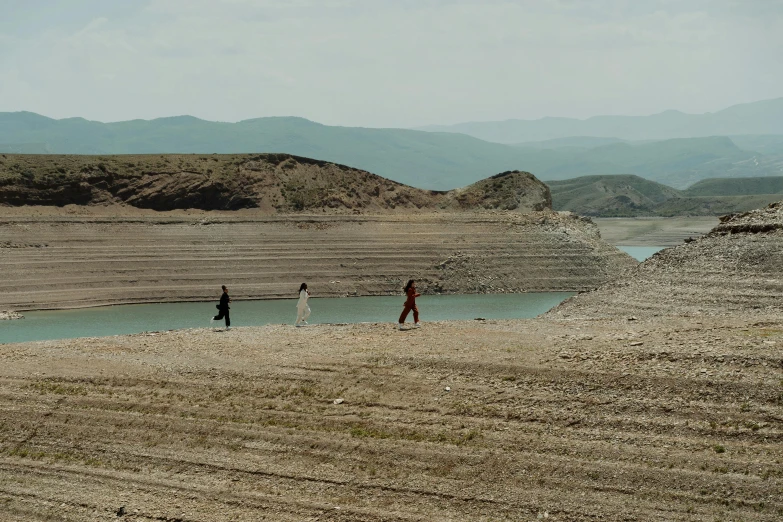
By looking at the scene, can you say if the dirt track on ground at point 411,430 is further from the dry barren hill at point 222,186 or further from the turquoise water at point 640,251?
the turquoise water at point 640,251

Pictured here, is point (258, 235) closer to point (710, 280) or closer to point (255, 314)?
point (255, 314)

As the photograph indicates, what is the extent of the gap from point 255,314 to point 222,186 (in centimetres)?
2247

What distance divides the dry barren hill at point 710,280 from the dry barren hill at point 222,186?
29.6 metres

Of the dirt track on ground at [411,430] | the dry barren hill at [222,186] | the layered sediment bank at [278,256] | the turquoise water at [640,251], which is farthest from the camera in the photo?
the turquoise water at [640,251]

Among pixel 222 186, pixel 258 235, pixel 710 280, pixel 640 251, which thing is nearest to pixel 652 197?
pixel 640 251

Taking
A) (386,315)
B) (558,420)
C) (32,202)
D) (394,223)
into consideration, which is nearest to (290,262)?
(394,223)

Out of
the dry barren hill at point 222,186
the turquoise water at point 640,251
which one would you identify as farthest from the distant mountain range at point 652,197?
the dry barren hill at point 222,186

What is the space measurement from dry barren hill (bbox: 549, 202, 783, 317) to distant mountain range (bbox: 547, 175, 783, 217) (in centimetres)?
9803

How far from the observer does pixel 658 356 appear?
15.7m

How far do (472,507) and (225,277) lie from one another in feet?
117

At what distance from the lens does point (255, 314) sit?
37781mm

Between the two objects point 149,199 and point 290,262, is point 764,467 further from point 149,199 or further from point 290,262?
point 149,199

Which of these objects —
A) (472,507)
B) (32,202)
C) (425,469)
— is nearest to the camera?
(472,507)

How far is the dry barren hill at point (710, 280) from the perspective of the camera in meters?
28.1
